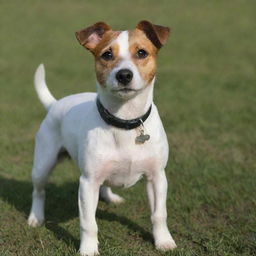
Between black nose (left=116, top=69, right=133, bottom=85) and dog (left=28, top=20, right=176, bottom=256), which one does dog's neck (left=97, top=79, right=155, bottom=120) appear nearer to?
dog (left=28, top=20, right=176, bottom=256)

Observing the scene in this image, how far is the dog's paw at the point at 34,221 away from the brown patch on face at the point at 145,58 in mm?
1999

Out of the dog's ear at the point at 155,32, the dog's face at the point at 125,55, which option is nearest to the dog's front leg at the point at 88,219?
the dog's face at the point at 125,55

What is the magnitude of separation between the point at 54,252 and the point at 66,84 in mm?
7452

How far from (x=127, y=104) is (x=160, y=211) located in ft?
3.26

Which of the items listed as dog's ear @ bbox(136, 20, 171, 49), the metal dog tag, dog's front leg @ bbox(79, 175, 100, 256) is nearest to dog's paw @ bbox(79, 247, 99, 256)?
dog's front leg @ bbox(79, 175, 100, 256)

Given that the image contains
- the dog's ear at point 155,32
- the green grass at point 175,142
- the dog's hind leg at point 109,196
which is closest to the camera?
the dog's ear at point 155,32

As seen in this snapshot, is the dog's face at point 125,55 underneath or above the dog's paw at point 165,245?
above

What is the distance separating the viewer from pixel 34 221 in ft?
17.9

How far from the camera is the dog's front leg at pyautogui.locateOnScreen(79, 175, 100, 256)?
4.53m

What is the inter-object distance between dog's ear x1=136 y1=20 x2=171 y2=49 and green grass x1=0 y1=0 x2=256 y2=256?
1.76 meters

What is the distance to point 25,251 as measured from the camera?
4758 mm

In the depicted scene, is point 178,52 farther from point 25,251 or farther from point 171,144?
point 25,251

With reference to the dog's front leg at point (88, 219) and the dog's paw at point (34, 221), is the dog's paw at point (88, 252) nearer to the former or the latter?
the dog's front leg at point (88, 219)

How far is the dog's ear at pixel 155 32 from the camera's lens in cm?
442
